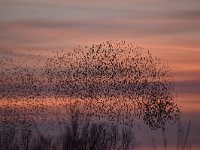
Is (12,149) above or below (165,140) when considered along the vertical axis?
below

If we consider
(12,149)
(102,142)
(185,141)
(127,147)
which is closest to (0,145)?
(12,149)

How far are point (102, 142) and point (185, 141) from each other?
21.1ft

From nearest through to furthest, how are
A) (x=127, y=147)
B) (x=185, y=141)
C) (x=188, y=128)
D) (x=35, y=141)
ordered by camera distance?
(x=188, y=128) → (x=185, y=141) → (x=127, y=147) → (x=35, y=141)

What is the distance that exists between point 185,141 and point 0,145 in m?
18.4

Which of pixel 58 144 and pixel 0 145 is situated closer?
pixel 58 144

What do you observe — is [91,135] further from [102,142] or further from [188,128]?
[188,128]

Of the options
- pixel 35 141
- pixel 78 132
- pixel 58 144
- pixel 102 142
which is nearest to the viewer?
pixel 78 132

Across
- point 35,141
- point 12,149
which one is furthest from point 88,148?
point 12,149

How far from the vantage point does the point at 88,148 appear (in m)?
13.8

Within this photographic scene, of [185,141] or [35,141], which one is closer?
[185,141]

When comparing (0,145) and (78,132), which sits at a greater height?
(78,132)

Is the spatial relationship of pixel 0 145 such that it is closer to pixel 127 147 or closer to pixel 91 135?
pixel 127 147

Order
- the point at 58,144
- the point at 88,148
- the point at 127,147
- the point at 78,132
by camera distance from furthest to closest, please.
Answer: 1. the point at 127,147
2. the point at 58,144
3. the point at 88,148
4. the point at 78,132

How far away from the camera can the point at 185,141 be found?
8.96m
